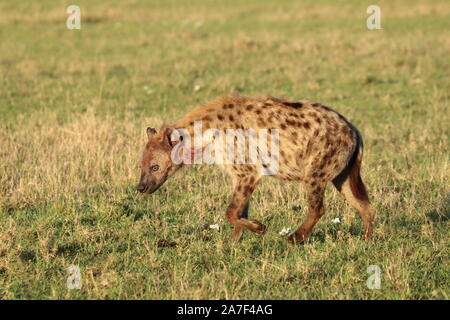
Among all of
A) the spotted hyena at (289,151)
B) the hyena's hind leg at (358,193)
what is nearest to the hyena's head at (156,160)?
the spotted hyena at (289,151)

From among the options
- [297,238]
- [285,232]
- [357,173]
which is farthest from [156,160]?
[357,173]

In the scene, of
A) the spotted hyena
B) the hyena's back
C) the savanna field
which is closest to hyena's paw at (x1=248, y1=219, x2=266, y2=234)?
the spotted hyena

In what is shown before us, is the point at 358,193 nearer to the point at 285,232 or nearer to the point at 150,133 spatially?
the point at 285,232

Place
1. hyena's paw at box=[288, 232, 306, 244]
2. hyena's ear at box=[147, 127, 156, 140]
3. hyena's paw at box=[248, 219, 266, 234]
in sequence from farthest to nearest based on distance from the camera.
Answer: hyena's ear at box=[147, 127, 156, 140] → hyena's paw at box=[288, 232, 306, 244] → hyena's paw at box=[248, 219, 266, 234]

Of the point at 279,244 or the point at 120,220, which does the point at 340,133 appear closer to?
the point at 279,244

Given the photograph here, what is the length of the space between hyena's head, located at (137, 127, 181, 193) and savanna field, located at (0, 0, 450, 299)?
1.47ft

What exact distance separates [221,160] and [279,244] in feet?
2.89

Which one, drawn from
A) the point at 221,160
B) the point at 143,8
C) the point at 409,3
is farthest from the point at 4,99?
the point at 409,3

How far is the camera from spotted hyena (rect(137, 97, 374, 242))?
19.9 feet

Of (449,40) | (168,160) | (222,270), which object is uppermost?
(449,40)

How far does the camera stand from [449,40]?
1703 centimetres

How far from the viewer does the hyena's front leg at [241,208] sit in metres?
6.04

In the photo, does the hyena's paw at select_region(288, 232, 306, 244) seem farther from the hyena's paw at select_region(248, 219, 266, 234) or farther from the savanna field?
the hyena's paw at select_region(248, 219, 266, 234)

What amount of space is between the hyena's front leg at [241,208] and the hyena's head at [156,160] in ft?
2.14
